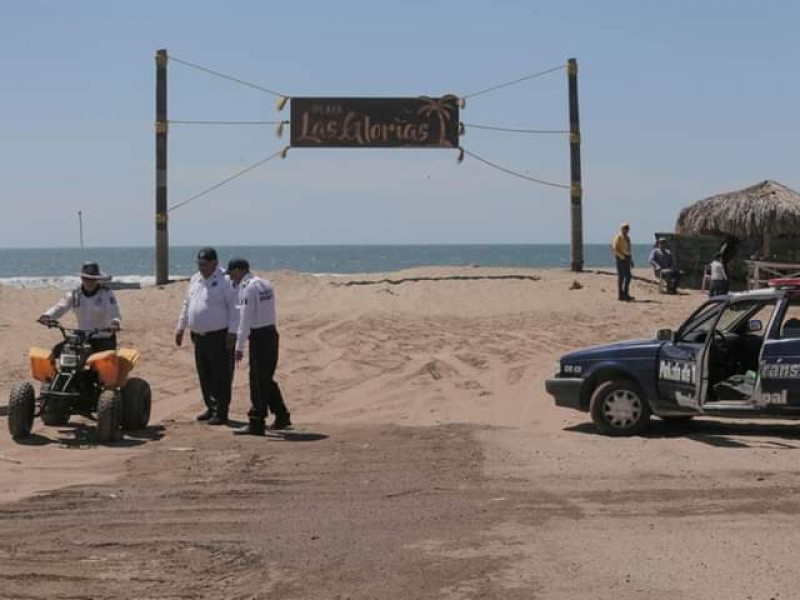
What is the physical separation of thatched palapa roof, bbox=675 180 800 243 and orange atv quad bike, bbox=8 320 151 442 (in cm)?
1982

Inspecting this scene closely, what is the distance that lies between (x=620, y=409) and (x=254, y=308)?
3.73 meters

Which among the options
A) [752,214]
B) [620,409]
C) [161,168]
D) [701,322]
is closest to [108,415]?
[620,409]

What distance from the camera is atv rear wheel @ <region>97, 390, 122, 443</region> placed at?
1074 cm

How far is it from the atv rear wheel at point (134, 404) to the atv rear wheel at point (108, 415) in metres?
0.65

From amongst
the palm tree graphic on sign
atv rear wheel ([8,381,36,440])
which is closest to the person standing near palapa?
the palm tree graphic on sign

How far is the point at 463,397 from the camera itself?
46.8 feet

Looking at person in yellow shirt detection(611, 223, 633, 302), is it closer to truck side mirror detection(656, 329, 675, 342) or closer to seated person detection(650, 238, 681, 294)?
seated person detection(650, 238, 681, 294)

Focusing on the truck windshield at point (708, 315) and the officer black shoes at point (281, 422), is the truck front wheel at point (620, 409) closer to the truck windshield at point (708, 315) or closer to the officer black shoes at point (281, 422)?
the truck windshield at point (708, 315)

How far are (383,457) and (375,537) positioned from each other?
117 inches

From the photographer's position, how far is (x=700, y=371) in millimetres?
10812

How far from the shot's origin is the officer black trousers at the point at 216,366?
11953mm

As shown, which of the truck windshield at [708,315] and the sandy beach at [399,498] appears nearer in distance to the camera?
the sandy beach at [399,498]

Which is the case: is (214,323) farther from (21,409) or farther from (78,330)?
(21,409)

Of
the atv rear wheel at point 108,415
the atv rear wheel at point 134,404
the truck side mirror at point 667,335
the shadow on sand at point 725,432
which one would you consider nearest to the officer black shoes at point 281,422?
the atv rear wheel at point 134,404
